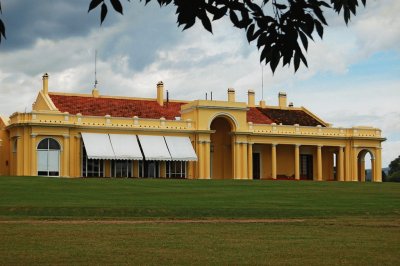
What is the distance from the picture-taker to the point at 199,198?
1388 inches

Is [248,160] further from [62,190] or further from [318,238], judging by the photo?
[318,238]

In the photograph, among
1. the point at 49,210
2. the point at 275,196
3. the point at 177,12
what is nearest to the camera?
the point at 177,12

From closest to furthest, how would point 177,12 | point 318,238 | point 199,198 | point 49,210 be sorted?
A: point 177,12
point 318,238
point 49,210
point 199,198

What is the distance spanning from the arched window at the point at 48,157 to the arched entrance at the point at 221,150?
1511 cm

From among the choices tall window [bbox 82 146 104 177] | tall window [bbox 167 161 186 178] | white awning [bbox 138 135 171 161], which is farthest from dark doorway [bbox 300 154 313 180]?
tall window [bbox 82 146 104 177]

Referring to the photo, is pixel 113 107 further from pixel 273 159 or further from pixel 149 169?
pixel 273 159

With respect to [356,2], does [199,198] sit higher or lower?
lower

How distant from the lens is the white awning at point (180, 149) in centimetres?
6025

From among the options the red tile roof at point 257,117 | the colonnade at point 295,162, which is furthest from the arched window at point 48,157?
the red tile roof at point 257,117

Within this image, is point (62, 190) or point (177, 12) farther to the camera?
point (62, 190)

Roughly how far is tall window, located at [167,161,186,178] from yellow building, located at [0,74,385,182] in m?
0.09

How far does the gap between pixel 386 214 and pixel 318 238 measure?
1233 cm

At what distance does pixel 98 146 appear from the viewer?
190 feet

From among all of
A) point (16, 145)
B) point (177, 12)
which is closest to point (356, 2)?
point (177, 12)
